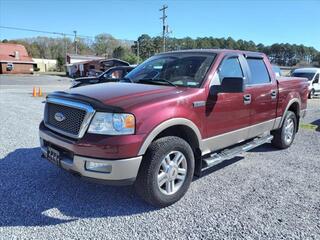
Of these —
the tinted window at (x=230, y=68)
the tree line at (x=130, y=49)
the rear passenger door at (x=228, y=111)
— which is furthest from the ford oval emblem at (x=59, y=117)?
the tree line at (x=130, y=49)

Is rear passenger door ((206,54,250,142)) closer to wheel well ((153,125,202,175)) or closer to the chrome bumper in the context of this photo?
wheel well ((153,125,202,175))

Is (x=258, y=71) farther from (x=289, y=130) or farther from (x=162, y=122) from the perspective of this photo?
(x=162, y=122)

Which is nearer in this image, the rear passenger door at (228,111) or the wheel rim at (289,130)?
the rear passenger door at (228,111)

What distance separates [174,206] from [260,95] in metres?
2.54

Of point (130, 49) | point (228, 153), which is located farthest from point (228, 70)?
point (130, 49)

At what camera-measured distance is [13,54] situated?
6022cm

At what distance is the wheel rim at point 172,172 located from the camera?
391cm

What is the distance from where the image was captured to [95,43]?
11562cm

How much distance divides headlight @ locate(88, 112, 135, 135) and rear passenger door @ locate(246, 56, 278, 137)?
7.90ft

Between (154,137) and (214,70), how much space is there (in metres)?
1.49

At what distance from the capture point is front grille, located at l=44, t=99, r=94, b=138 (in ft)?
11.8

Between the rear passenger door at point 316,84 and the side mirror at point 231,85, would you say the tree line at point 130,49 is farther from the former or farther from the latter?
the side mirror at point 231,85

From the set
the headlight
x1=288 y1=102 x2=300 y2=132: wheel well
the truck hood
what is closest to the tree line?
x1=288 y1=102 x2=300 y2=132: wheel well

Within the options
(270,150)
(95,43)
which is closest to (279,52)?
(95,43)
